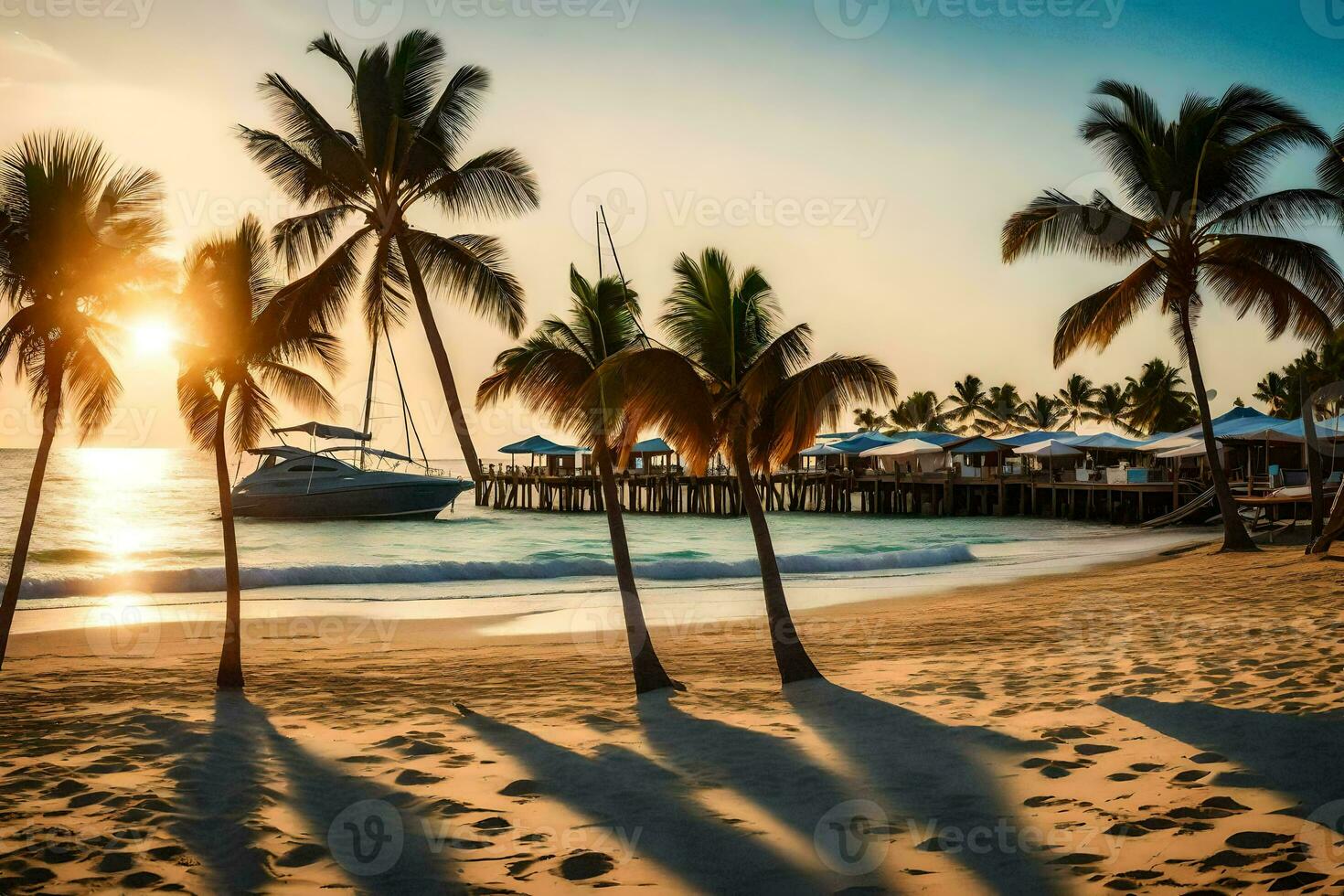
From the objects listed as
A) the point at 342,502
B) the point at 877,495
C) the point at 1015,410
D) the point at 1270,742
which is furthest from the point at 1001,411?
the point at 1270,742

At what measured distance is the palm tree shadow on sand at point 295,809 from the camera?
506 cm

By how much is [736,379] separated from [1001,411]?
92606 millimetres

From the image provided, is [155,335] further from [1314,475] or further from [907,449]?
[907,449]

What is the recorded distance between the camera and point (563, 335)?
9414 millimetres

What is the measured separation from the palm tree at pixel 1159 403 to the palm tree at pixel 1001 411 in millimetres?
16684

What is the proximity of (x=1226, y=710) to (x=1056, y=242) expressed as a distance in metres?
13.5

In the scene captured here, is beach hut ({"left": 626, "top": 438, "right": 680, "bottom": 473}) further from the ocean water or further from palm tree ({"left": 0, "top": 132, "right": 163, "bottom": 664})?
palm tree ({"left": 0, "top": 132, "right": 163, "bottom": 664})

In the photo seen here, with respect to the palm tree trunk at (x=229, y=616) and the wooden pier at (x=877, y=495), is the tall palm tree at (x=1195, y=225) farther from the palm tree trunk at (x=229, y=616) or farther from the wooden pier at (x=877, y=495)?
the wooden pier at (x=877, y=495)

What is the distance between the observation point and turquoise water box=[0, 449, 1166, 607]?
2336cm

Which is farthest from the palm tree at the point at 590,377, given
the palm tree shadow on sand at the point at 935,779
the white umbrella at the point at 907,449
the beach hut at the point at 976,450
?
the white umbrella at the point at 907,449

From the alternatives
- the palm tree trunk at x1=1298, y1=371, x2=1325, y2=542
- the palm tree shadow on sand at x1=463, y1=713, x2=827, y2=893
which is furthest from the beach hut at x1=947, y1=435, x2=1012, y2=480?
the palm tree shadow on sand at x1=463, y1=713, x2=827, y2=893

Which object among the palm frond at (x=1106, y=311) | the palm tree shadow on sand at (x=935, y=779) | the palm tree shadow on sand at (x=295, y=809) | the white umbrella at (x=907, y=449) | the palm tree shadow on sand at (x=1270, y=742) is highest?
the palm frond at (x=1106, y=311)

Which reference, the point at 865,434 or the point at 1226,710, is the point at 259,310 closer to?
the point at 1226,710

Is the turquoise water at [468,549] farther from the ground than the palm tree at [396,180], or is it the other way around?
the palm tree at [396,180]
